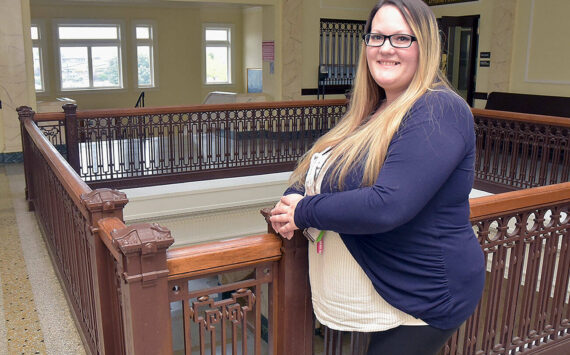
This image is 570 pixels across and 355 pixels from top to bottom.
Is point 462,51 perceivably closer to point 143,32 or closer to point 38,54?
point 143,32

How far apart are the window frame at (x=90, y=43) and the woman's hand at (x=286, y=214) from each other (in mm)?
15336

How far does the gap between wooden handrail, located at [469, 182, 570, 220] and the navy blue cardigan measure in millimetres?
807

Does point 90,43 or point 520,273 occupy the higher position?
point 90,43

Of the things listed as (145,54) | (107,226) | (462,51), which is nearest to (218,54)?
(145,54)

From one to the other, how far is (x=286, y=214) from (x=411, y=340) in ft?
1.76

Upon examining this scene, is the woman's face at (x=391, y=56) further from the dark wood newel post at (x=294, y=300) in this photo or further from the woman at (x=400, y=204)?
the dark wood newel post at (x=294, y=300)

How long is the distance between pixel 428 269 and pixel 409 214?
0.68ft

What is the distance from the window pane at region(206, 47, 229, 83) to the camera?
17719mm

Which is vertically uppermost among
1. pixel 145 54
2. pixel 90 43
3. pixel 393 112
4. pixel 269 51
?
pixel 90 43

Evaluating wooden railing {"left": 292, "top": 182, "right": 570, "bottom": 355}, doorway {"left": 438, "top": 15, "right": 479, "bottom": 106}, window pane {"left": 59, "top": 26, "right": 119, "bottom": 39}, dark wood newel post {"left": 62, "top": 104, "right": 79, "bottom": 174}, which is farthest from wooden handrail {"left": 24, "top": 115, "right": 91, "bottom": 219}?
window pane {"left": 59, "top": 26, "right": 119, "bottom": 39}

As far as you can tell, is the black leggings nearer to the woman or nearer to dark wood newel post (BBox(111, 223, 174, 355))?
the woman

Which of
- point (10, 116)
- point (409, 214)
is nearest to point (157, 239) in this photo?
point (409, 214)

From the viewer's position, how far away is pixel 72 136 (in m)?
6.61

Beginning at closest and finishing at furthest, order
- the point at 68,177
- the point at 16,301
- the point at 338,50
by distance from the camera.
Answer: the point at 68,177 < the point at 16,301 < the point at 338,50
